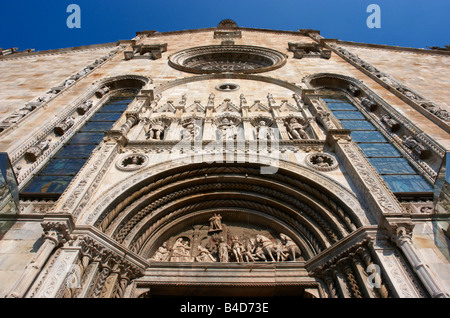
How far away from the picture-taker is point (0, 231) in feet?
20.0

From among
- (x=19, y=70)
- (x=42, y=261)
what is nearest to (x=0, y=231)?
(x=42, y=261)

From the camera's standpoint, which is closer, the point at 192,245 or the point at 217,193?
the point at 192,245

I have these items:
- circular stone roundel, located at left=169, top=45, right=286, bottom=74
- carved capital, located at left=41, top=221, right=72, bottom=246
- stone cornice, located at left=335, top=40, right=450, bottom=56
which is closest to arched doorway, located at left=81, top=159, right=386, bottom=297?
carved capital, located at left=41, top=221, right=72, bottom=246

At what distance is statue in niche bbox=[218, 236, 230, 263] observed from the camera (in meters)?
6.96

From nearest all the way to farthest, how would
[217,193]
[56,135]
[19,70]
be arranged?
[217,193], [56,135], [19,70]

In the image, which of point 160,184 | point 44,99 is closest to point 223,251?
point 160,184

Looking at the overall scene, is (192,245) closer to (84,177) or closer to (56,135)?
(84,177)

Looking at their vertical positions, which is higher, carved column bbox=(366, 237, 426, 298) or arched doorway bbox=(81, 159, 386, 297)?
arched doorway bbox=(81, 159, 386, 297)

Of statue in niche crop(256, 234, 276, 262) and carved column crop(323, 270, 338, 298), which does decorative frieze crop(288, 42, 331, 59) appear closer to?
statue in niche crop(256, 234, 276, 262)

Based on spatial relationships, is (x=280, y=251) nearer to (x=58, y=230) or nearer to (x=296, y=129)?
(x=296, y=129)

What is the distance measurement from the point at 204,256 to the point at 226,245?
0.56 m

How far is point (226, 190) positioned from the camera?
834cm

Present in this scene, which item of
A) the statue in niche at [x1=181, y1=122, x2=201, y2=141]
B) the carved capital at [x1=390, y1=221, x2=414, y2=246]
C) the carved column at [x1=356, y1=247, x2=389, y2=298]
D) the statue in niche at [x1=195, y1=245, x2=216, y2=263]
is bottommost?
the carved column at [x1=356, y1=247, x2=389, y2=298]

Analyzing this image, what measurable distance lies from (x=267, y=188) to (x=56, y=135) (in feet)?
22.5
